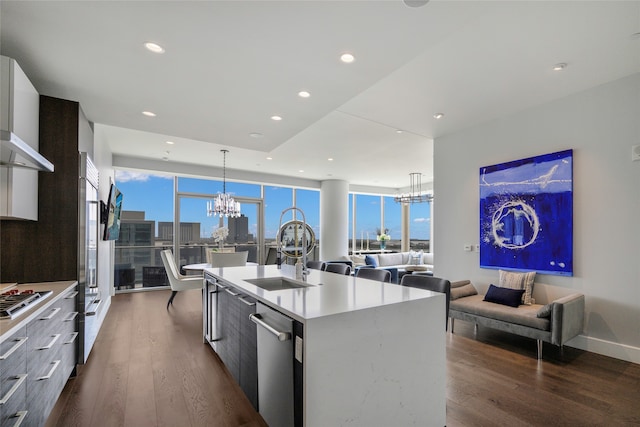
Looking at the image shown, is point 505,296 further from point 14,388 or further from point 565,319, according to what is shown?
point 14,388

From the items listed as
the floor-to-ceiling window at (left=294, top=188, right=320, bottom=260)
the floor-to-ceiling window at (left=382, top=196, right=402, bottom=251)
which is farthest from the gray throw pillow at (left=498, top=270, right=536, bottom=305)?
the floor-to-ceiling window at (left=382, top=196, right=402, bottom=251)

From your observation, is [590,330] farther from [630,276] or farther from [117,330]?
[117,330]

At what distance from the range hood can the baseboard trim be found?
4.98 meters

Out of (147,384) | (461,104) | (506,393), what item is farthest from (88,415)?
(461,104)

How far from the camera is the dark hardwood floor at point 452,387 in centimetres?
216

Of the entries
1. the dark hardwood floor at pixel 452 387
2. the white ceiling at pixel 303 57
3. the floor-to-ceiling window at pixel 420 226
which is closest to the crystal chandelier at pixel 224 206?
the white ceiling at pixel 303 57

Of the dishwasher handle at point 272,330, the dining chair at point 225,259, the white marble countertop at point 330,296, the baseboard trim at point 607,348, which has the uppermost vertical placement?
the white marble countertop at point 330,296

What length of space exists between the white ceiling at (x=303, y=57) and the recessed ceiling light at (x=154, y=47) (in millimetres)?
53

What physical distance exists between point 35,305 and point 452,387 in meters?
2.97

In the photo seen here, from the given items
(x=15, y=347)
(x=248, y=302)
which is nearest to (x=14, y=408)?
(x=15, y=347)

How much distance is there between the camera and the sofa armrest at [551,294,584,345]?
298cm

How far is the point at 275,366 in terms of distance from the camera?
5.82ft

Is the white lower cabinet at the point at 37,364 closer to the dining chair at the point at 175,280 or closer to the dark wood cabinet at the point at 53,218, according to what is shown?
the dark wood cabinet at the point at 53,218

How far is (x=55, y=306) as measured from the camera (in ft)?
7.11
